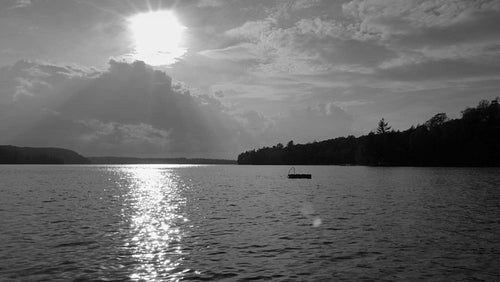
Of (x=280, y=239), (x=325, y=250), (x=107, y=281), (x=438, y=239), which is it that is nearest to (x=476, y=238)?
(x=438, y=239)

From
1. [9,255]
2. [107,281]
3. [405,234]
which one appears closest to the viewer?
[107,281]

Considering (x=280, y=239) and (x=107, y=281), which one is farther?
(x=280, y=239)

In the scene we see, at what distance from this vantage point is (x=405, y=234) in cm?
3494

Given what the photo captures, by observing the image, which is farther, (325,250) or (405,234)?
(405,234)


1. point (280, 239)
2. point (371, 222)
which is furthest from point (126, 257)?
point (371, 222)

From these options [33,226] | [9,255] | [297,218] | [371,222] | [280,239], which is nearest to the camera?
[9,255]

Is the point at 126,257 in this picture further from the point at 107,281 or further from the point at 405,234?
A: the point at 405,234

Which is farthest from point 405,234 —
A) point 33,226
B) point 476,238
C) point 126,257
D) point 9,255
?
point 33,226

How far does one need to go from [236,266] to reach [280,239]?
9.16 m

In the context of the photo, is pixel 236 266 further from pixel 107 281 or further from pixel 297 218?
pixel 297 218

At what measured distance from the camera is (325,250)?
28688 millimetres

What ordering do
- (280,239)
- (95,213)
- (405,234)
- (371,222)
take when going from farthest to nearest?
(95,213) < (371,222) < (405,234) < (280,239)

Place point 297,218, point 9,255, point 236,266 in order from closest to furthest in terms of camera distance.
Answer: point 236,266
point 9,255
point 297,218

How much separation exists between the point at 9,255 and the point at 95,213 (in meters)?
24.7
